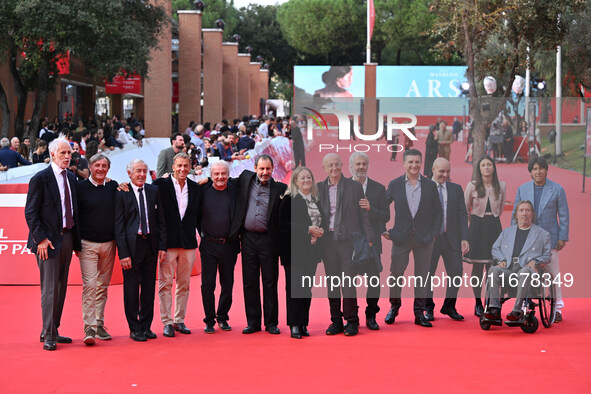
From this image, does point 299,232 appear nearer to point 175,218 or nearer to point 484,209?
point 175,218

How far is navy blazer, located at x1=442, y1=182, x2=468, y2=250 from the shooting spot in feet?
28.1

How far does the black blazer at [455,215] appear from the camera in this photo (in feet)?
28.1

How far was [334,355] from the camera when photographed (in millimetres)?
7352

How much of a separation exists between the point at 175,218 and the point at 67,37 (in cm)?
1820

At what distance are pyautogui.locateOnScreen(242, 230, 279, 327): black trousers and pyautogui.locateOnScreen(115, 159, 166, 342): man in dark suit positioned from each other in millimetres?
807

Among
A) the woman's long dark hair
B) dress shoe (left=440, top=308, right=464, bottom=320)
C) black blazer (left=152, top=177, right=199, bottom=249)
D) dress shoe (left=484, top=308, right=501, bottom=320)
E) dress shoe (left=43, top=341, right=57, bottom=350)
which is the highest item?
the woman's long dark hair

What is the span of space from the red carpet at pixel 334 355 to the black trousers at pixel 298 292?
205mm

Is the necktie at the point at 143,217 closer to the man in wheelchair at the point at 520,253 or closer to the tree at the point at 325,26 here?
the man in wheelchair at the point at 520,253

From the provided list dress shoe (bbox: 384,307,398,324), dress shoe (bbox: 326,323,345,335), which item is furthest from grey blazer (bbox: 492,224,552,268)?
dress shoe (bbox: 326,323,345,335)

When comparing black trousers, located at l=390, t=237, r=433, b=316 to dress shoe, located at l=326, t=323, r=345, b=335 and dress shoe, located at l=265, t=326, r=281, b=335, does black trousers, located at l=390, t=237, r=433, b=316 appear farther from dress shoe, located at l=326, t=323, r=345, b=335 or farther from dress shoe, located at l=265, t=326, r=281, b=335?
dress shoe, located at l=265, t=326, r=281, b=335

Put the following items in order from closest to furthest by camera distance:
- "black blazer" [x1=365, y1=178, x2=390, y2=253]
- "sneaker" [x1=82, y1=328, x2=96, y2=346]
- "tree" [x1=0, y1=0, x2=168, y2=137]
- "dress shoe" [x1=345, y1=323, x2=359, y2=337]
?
"sneaker" [x1=82, y1=328, x2=96, y2=346] → "dress shoe" [x1=345, y1=323, x2=359, y2=337] → "black blazer" [x1=365, y1=178, x2=390, y2=253] → "tree" [x1=0, y1=0, x2=168, y2=137]

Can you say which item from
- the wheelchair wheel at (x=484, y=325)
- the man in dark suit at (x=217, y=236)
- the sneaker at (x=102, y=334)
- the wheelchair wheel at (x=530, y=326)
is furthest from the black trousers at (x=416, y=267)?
the sneaker at (x=102, y=334)

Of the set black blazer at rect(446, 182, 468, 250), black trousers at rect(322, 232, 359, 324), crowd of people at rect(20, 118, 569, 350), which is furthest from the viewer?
black blazer at rect(446, 182, 468, 250)

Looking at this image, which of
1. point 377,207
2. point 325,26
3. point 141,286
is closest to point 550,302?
point 377,207
